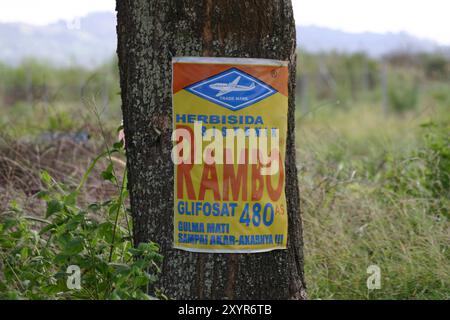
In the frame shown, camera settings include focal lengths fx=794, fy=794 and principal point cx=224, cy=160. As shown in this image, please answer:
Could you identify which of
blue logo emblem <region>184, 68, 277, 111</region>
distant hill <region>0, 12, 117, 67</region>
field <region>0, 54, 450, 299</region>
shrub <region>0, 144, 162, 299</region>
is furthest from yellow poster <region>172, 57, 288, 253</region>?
distant hill <region>0, 12, 117, 67</region>

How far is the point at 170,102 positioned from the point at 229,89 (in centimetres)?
24

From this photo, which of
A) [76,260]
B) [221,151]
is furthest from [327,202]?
[76,260]

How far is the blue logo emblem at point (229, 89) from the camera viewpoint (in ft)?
10.1

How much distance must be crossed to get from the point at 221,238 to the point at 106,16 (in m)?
49.0

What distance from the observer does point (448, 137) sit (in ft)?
18.9

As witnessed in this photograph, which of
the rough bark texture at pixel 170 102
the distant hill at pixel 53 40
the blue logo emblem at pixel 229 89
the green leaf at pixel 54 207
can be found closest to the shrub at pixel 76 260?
the green leaf at pixel 54 207

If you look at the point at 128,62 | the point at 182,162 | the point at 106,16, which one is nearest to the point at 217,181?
the point at 182,162

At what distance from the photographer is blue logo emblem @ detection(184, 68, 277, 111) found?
3.08m

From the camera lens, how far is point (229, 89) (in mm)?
3084

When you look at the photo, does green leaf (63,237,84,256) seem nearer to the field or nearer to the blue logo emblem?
the field

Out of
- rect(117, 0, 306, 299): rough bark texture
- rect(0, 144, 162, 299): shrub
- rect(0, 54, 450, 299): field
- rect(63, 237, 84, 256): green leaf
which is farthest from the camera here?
rect(0, 54, 450, 299): field

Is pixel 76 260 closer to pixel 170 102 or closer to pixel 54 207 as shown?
pixel 54 207

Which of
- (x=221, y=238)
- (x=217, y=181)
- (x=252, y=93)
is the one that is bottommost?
(x=221, y=238)
